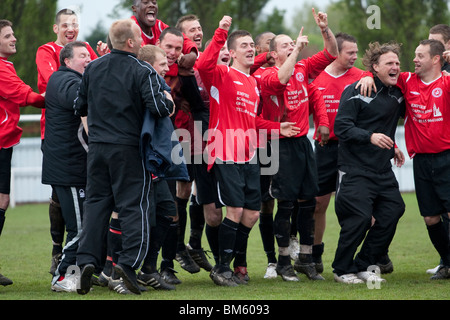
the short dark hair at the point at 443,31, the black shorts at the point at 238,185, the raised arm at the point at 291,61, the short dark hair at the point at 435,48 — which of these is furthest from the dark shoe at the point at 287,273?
the short dark hair at the point at 443,31

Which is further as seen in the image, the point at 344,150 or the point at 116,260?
the point at 344,150

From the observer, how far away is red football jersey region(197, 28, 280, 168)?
23.3ft

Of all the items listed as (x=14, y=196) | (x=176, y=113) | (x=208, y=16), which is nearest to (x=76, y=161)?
(x=176, y=113)

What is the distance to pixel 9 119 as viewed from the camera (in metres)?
7.34

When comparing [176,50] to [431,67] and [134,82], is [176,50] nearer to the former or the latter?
[134,82]

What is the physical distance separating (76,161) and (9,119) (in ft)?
3.49

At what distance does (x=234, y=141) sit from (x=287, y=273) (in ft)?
4.96

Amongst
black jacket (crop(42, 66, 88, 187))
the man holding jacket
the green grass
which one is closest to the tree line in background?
the green grass

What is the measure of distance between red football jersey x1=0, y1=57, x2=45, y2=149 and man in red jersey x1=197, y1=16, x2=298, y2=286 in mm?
1719

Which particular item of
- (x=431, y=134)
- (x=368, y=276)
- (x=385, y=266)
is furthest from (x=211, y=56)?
(x=385, y=266)

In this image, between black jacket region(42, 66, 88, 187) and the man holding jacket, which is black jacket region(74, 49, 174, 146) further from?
black jacket region(42, 66, 88, 187)

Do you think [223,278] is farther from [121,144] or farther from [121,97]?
[121,97]

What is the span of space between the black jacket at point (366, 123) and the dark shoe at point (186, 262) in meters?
2.05

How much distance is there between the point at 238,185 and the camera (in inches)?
277
